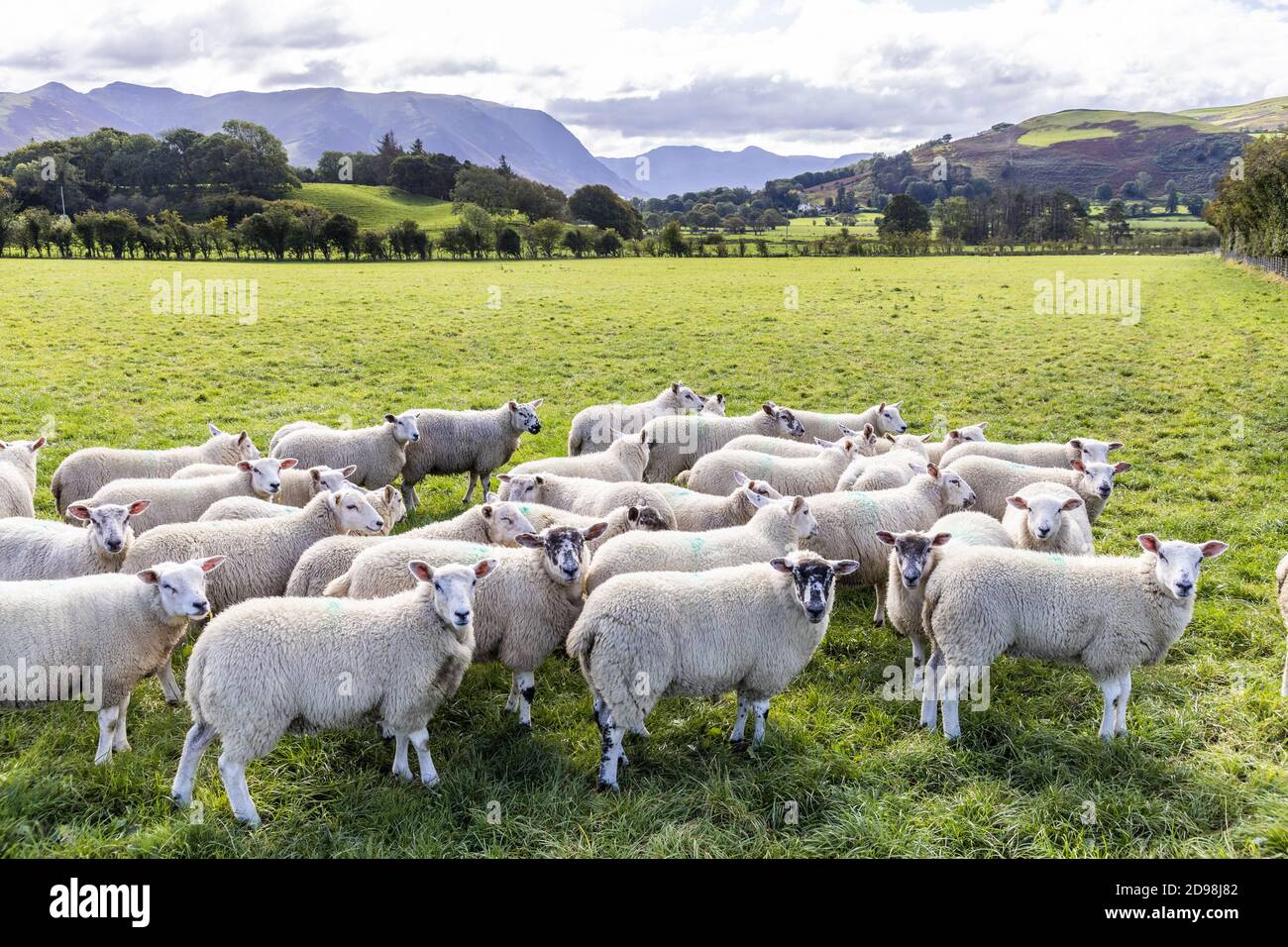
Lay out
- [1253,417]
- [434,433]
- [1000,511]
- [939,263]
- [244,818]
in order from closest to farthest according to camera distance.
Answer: [244,818] < [1000,511] < [434,433] < [1253,417] < [939,263]

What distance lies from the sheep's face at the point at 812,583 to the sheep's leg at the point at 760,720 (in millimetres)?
754

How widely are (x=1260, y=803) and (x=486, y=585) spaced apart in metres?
5.65

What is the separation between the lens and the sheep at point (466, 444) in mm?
12461

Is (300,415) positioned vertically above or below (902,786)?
above

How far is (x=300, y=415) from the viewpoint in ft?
55.1

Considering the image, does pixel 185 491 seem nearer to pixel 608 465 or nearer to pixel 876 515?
pixel 608 465

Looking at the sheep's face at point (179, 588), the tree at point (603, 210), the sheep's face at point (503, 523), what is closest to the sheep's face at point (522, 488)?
the sheep's face at point (503, 523)

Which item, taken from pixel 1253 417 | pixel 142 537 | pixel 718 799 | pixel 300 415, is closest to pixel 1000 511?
pixel 718 799

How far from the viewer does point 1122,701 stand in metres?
6.40

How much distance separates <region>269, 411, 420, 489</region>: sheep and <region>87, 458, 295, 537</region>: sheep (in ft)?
5.77

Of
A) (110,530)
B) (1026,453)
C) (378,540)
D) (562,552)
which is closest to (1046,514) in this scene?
(1026,453)

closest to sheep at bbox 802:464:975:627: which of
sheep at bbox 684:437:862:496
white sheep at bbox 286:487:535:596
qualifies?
sheep at bbox 684:437:862:496
